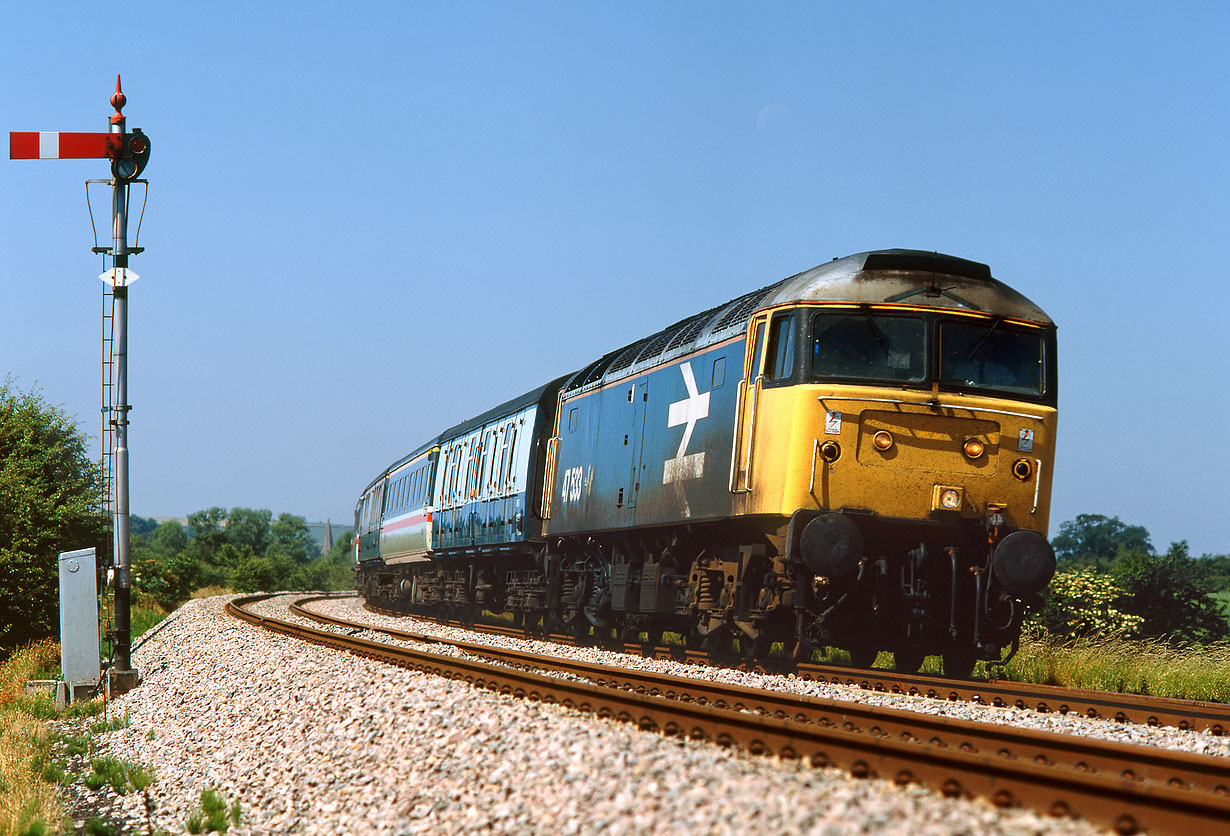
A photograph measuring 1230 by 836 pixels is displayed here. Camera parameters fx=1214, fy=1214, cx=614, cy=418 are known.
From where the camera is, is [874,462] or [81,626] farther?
[81,626]

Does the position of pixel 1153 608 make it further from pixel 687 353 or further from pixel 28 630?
pixel 28 630

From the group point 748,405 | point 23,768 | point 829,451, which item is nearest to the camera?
point 23,768

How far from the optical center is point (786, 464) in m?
11.1

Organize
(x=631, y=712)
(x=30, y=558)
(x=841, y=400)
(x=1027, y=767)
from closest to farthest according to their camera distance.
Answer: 1. (x=1027, y=767)
2. (x=631, y=712)
3. (x=841, y=400)
4. (x=30, y=558)

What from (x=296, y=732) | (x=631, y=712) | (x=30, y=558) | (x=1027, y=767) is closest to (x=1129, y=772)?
(x=1027, y=767)

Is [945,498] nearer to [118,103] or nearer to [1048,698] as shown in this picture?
[1048,698]

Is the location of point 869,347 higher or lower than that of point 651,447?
higher

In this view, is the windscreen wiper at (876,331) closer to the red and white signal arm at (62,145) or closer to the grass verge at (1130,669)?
the grass verge at (1130,669)

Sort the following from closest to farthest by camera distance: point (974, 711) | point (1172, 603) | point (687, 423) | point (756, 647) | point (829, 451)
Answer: point (974, 711) < point (829, 451) < point (756, 647) < point (687, 423) < point (1172, 603)

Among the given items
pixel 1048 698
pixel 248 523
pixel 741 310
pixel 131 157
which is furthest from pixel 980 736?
pixel 248 523

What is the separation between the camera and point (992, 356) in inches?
454

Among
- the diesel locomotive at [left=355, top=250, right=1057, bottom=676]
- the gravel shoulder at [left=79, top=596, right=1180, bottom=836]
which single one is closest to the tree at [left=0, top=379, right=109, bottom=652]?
Result: the gravel shoulder at [left=79, top=596, right=1180, bottom=836]

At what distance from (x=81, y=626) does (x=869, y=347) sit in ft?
34.4

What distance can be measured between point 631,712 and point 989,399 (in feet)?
17.4
